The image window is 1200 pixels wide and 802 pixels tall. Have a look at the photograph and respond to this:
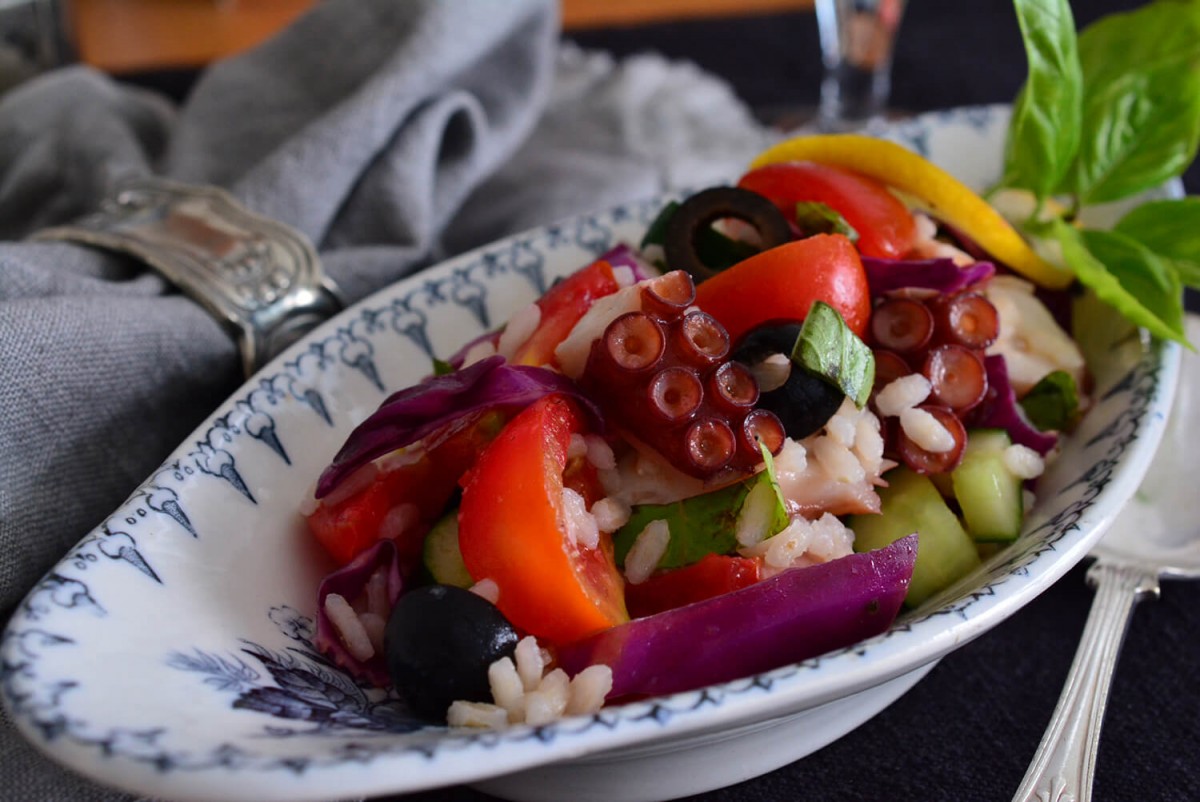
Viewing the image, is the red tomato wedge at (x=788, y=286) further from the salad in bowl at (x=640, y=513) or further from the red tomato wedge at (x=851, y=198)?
the red tomato wedge at (x=851, y=198)

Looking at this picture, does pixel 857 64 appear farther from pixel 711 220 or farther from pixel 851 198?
pixel 711 220

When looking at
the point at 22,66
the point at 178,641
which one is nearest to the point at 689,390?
the point at 178,641

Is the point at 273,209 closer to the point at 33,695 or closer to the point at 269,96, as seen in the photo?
the point at 269,96

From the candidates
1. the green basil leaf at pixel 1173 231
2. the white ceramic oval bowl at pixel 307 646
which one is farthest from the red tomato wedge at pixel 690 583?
the green basil leaf at pixel 1173 231

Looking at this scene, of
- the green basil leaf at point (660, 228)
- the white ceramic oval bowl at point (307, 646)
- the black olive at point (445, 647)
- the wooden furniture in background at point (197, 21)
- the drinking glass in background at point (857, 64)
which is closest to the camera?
the white ceramic oval bowl at point (307, 646)

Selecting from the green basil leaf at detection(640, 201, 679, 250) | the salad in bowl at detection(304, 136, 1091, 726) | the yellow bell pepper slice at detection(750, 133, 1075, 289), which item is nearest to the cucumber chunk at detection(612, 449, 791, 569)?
the salad in bowl at detection(304, 136, 1091, 726)
